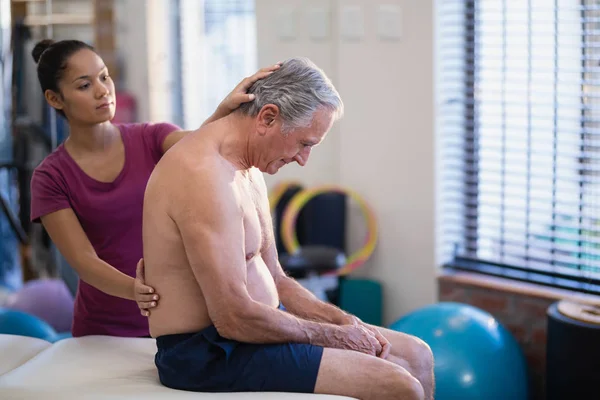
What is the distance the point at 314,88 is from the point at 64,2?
13.2ft

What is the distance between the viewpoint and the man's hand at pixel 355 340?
2113mm

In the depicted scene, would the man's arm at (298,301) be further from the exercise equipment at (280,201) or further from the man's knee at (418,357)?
the exercise equipment at (280,201)

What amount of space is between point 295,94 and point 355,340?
65cm

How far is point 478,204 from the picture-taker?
3758 millimetres

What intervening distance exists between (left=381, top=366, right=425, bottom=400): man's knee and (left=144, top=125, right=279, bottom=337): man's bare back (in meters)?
0.41

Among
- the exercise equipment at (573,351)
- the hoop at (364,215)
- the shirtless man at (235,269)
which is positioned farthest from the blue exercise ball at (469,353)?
the shirtless man at (235,269)

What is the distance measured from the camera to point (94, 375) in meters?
2.17

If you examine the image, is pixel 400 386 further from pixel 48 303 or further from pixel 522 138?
pixel 48 303

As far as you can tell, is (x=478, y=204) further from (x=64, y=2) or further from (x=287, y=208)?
(x=64, y=2)

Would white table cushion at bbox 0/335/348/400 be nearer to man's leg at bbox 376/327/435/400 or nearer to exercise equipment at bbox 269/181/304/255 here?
man's leg at bbox 376/327/435/400

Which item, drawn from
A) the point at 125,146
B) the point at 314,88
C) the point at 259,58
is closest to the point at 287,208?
the point at 259,58

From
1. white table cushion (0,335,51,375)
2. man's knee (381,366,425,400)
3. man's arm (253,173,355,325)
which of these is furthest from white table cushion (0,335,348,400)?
man's arm (253,173,355,325)

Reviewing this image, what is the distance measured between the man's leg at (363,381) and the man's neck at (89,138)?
93 centimetres

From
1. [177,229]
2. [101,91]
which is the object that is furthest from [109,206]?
[177,229]
